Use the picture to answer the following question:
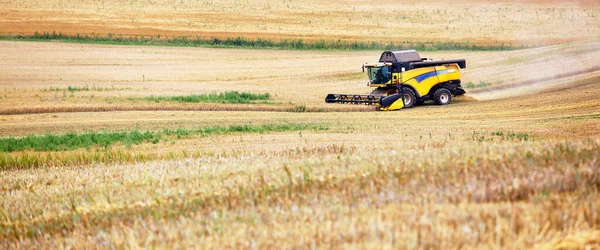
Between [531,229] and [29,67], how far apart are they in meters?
39.0

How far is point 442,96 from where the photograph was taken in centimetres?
2973

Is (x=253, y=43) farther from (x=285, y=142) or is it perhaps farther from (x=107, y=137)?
(x=285, y=142)

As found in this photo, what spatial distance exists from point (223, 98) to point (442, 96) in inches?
344

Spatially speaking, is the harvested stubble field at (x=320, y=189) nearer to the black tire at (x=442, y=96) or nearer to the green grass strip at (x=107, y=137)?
the green grass strip at (x=107, y=137)

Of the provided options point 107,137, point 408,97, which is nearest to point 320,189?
point 107,137

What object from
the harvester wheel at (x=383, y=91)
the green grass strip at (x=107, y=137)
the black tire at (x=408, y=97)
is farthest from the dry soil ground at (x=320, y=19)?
the green grass strip at (x=107, y=137)

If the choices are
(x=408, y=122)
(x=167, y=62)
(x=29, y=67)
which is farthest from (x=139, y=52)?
(x=408, y=122)

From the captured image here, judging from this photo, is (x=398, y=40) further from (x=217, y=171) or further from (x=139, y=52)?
(x=217, y=171)

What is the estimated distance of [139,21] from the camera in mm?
57906

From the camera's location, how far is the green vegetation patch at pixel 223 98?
97.0 ft

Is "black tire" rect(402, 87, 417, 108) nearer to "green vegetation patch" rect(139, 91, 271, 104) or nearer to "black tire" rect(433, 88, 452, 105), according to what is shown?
"black tire" rect(433, 88, 452, 105)

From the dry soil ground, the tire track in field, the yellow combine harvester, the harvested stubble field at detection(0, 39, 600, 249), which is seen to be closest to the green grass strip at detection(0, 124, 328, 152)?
the harvested stubble field at detection(0, 39, 600, 249)

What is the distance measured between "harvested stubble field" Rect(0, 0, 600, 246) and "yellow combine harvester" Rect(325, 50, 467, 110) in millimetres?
924

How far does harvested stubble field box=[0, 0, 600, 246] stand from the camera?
5.64 m
